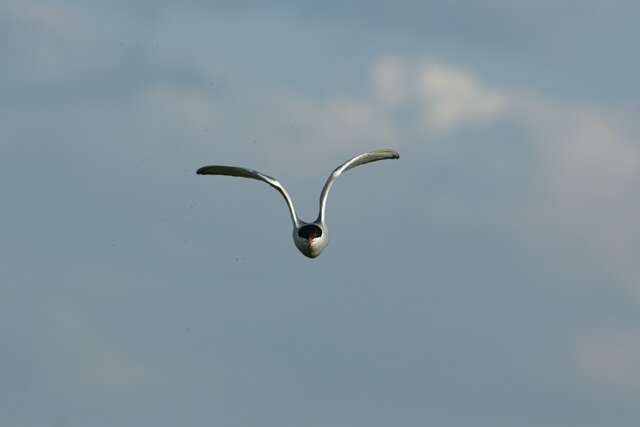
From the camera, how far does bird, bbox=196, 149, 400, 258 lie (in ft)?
426

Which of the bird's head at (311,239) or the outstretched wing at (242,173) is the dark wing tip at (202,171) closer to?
the outstretched wing at (242,173)

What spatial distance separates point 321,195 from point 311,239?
4.85 m

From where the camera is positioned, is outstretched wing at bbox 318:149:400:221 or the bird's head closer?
the bird's head

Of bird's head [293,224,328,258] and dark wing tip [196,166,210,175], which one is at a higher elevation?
dark wing tip [196,166,210,175]

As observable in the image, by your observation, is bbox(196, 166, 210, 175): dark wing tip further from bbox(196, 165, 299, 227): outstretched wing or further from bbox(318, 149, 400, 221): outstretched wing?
bbox(318, 149, 400, 221): outstretched wing

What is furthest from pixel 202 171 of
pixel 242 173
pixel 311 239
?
pixel 311 239

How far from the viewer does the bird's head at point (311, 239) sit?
425ft

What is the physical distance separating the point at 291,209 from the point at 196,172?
6833 mm

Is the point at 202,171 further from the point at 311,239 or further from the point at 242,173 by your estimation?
the point at 311,239

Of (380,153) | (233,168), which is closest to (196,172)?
(233,168)

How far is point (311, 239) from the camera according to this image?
425 ft

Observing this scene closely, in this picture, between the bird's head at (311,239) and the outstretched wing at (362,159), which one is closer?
the bird's head at (311,239)

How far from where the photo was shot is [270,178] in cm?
13475

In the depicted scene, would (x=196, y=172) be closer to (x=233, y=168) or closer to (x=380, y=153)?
(x=233, y=168)
